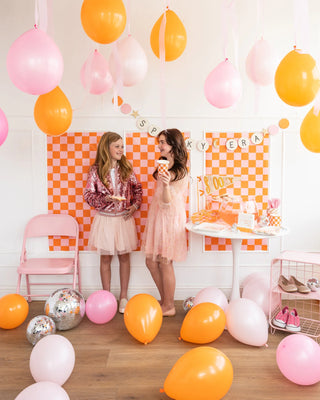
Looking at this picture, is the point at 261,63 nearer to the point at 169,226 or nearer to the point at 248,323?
the point at 169,226

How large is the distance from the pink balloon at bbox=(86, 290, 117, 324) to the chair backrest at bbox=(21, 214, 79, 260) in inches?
29.8

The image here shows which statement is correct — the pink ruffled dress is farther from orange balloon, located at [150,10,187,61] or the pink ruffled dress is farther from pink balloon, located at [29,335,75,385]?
pink balloon, located at [29,335,75,385]

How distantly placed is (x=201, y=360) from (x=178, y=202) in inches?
55.7

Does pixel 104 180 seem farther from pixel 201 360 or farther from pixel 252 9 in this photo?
pixel 252 9

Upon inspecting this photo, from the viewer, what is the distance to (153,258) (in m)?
3.11

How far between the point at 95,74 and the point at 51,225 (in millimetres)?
1501

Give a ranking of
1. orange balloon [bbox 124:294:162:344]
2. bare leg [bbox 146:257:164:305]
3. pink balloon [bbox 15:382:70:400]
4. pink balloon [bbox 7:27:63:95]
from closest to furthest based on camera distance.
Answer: pink balloon [bbox 15:382:70:400]
pink balloon [bbox 7:27:63:95]
orange balloon [bbox 124:294:162:344]
bare leg [bbox 146:257:164:305]

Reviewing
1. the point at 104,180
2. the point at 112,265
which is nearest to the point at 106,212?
the point at 104,180

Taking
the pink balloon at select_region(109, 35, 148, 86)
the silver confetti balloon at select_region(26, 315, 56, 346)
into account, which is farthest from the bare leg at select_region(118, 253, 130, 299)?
the pink balloon at select_region(109, 35, 148, 86)

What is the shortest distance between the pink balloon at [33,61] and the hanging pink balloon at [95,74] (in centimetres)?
76

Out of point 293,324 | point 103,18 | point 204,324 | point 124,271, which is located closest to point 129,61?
point 103,18

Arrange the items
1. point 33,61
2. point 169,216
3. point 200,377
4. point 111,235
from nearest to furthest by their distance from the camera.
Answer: point 200,377, point 33,61, point 169,216, point 111,235

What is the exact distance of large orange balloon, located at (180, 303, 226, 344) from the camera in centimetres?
253

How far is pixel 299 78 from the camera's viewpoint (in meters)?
2.16
